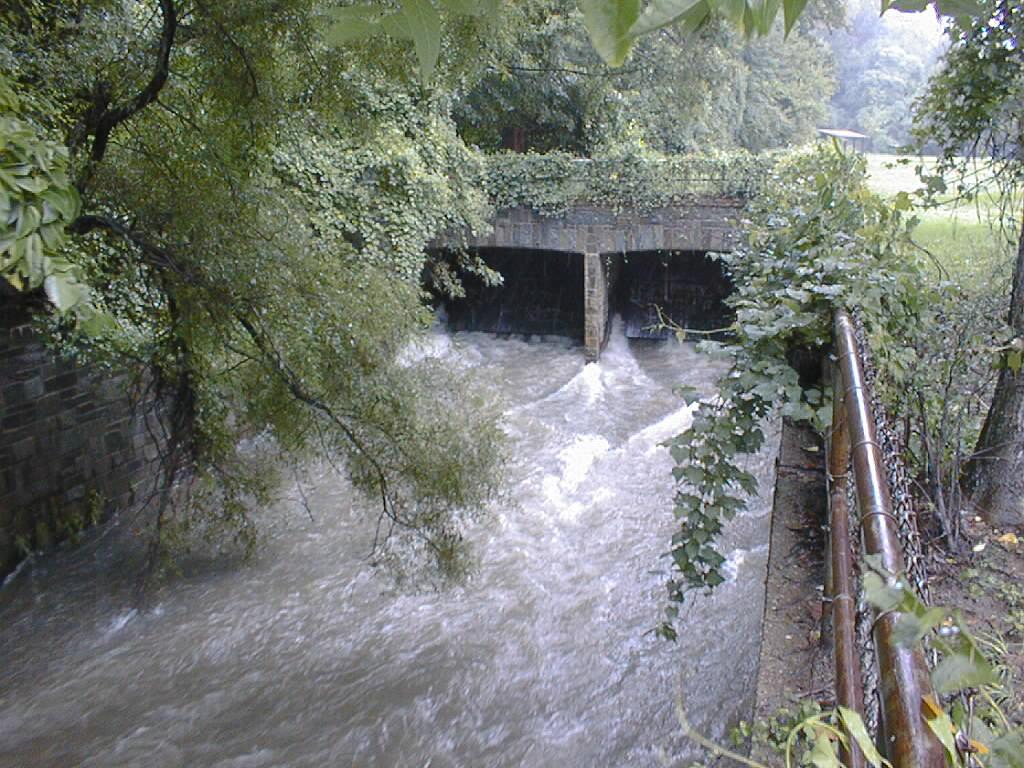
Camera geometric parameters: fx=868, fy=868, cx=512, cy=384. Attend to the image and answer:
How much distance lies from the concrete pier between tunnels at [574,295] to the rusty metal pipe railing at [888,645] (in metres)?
11.5

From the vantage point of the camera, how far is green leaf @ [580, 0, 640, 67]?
0.66 metres

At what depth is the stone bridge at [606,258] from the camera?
11.5m

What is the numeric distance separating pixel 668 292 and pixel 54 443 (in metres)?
9.46

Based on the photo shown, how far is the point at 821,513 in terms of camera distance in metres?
3.21

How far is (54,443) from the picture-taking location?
6.54m

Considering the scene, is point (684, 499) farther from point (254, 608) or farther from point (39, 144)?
point (254, 608)

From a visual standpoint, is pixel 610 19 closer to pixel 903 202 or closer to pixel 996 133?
pixel 903 202

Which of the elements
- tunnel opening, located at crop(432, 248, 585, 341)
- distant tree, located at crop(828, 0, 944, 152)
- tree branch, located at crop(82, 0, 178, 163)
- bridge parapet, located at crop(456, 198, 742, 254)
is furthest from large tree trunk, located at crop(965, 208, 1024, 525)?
distant tree, located at crop(828, 0, 944, 152)

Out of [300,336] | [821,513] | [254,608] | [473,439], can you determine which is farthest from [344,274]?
[821,513]

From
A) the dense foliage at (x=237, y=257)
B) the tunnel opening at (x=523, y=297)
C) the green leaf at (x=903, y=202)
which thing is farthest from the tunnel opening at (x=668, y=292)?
the green leaf at (x=903, y=202)

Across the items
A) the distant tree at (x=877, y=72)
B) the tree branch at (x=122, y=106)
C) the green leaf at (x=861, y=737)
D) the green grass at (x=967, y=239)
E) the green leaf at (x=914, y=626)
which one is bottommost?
the green leaf at (x=861, y=737)

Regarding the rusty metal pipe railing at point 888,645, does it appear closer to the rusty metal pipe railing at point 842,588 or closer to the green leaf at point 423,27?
the rusty metal pipe railing at point 842,588

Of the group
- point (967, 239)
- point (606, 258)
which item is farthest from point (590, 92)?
point (967, 239)

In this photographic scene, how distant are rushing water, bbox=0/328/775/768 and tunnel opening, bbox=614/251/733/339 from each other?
20.7 feet
